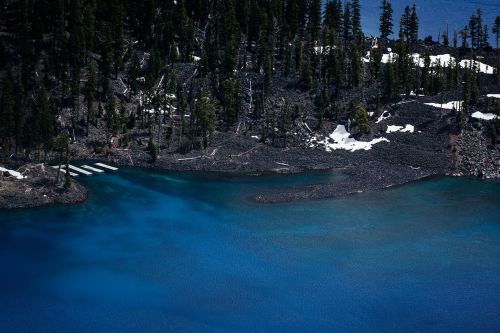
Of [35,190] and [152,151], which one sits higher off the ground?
[152,151]

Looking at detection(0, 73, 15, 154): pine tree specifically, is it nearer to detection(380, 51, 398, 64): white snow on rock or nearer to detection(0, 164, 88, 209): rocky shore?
detection(0, 164, 88, 209): rocky shore

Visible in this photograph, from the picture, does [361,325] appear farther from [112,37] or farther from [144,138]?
[112,37]

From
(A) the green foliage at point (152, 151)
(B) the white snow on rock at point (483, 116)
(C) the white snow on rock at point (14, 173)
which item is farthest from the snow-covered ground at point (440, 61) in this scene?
(C) the white snow on rock at point (14, 173)

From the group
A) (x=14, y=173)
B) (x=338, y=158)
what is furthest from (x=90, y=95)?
(x=338, y=158)

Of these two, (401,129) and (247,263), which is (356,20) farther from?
(247,263)

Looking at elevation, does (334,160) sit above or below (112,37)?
below

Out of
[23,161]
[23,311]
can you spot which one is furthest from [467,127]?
[23,311]
